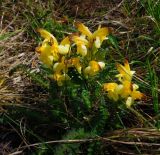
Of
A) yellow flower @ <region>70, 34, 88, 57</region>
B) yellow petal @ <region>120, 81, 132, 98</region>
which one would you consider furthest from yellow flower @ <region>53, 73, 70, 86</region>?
yellow petal @ <region>120, 81, 132, 98</region>

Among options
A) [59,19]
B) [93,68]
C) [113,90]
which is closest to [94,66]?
[93,68]

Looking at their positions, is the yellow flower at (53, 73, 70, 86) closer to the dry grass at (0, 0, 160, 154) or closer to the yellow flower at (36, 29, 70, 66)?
the yellow flower at (36, 29, 70, 66)

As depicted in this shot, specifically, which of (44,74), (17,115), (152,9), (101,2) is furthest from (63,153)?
(101,2)

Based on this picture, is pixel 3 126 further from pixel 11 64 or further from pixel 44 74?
pixel 11 64

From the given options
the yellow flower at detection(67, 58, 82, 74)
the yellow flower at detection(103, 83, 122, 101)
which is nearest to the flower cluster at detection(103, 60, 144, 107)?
the yellow flower at detection(103, 83, 122, 101)

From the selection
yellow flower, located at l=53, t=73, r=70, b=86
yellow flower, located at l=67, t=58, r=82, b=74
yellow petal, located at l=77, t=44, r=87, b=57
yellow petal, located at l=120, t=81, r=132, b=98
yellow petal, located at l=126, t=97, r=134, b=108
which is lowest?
yellow petal, located at l=126, t=97, r=134, b=108

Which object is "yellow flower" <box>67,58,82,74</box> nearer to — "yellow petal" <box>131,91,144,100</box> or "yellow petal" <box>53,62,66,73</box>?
"yellow petal" <box>53,62,66,73</box>

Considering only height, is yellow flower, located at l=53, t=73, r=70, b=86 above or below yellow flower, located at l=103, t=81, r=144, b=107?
above

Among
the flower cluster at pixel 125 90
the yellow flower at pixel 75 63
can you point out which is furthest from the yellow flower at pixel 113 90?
the yellow flower at pixel 75 63
